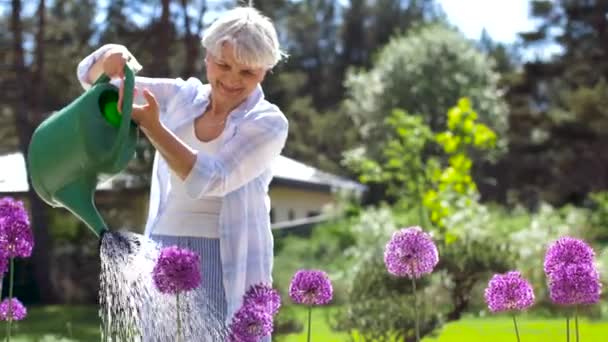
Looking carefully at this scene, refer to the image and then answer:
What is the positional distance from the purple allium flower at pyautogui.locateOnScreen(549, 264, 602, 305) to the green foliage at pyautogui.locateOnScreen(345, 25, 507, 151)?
19060 millimetres

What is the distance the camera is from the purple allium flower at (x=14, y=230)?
7.91 feet

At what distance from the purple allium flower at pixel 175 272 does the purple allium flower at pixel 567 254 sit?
0.73m

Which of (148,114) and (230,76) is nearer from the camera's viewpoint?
(148,114)

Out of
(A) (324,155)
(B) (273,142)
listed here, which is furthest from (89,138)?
(A) (324,155)

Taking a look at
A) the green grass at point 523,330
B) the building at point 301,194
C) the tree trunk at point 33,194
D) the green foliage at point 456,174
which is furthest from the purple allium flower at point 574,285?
the building at point 301,194

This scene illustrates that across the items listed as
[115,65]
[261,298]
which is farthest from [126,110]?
[261,298]

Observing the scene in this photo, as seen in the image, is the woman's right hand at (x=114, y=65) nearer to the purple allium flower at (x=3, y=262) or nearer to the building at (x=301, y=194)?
the purple allium flower at (x=3, y=262)

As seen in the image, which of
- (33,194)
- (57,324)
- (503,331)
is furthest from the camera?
(33,194)

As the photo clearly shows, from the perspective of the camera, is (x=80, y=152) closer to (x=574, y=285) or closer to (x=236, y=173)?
(x=236, y=173)

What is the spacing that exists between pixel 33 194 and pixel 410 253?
9739mm

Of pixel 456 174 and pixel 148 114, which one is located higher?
pixel 456 174

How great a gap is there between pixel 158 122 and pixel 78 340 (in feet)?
20.2

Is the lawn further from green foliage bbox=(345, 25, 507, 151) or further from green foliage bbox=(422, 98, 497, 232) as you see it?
green foliage bbox=(345, 25, 507, 151)

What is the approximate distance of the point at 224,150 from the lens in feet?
7.37
